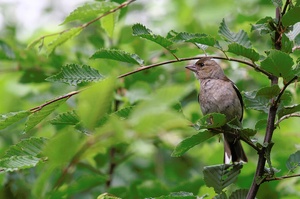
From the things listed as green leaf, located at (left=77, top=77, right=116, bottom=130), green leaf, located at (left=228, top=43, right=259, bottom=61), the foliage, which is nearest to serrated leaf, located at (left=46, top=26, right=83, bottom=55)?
the foliage

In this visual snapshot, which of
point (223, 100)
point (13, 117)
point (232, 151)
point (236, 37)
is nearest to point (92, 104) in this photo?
point (13, 117)

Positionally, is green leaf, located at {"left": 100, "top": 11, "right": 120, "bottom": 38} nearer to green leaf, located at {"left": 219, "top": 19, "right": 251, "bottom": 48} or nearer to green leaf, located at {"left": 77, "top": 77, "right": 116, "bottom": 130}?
green leaf, located at {"left": 219, "top": 19, "right": 251, "bottom": 48}

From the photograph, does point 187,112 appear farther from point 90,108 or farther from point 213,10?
point 90,108

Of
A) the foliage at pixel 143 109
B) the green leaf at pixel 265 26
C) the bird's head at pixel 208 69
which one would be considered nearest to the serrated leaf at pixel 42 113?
the foliage at pixel 143 109

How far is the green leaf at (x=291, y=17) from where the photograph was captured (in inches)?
83.3

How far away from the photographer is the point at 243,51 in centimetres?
215

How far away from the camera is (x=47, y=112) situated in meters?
1.98

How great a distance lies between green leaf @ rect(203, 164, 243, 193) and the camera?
2305 millimetres

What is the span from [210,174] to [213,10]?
316 centimetres

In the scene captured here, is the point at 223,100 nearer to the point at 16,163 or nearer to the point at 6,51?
the point at 6,51

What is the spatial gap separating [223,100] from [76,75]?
1250 mm

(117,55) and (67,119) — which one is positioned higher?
(117,55)

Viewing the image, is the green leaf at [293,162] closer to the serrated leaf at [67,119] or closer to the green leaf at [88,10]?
the serrated leaf at [67,119]

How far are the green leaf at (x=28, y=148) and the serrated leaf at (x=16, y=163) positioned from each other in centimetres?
8
